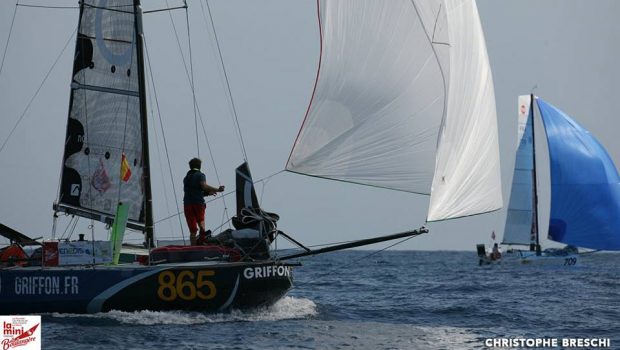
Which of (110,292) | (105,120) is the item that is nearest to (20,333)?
(110,292)

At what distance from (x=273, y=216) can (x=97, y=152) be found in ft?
→ 13.9

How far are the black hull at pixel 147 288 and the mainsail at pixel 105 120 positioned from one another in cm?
263

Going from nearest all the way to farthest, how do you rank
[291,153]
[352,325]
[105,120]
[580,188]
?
[291,153]
[352,325]
[105,120]
[580,188]

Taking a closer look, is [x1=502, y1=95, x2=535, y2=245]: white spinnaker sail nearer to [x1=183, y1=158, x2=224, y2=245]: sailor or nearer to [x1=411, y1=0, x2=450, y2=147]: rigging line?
[x1=183, y1=158, x2=224, y2=245]: sailor

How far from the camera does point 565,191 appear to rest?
5191 cm

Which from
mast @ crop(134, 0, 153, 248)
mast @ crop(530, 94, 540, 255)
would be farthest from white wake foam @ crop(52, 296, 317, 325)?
mast @ crop(530, 94, 540, 255)

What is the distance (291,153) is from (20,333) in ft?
16.7

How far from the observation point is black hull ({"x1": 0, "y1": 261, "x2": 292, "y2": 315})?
18.1m

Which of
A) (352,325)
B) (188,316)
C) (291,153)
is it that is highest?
(291,153)

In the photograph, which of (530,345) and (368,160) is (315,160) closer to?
(368,160)

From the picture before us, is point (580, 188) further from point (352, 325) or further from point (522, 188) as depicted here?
point (352, 325)

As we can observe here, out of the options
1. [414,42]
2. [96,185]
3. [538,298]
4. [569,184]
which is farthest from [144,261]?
[569,184]

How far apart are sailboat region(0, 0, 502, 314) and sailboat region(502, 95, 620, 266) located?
108 ft

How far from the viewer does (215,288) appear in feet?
59.4
